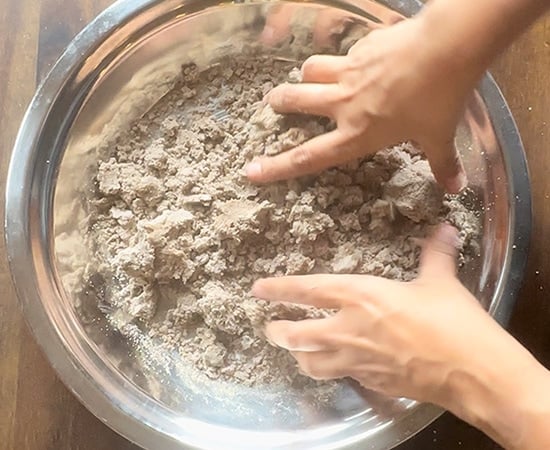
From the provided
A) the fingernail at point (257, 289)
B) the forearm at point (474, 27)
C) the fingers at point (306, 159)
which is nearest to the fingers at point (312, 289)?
the fingernail at point (257, 289)

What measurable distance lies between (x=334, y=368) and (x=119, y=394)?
23 cm

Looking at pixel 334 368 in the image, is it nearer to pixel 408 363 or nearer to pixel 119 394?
pixel 408 363

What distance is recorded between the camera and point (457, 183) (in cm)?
83

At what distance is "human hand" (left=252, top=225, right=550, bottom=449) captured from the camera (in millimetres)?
679

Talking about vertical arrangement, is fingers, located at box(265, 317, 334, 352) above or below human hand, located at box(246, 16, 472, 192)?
below

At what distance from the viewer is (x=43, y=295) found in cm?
84

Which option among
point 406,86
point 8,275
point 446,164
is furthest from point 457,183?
point 8,275

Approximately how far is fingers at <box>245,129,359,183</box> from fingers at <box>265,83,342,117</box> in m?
0.03

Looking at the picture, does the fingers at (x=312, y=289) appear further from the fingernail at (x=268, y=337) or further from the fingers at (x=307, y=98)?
the fingers at (x=307, y=98)

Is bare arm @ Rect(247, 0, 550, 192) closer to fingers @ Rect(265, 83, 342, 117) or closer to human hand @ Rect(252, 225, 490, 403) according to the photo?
fingers @ Rect(265, 83, 342, 117)

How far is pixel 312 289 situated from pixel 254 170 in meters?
0.15

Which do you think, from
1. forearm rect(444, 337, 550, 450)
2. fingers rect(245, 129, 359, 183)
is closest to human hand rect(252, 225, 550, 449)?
forearm rect(444, 337, 550, 450)

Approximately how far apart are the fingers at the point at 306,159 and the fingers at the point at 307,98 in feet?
0.09

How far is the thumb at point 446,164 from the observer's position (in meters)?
0.78
